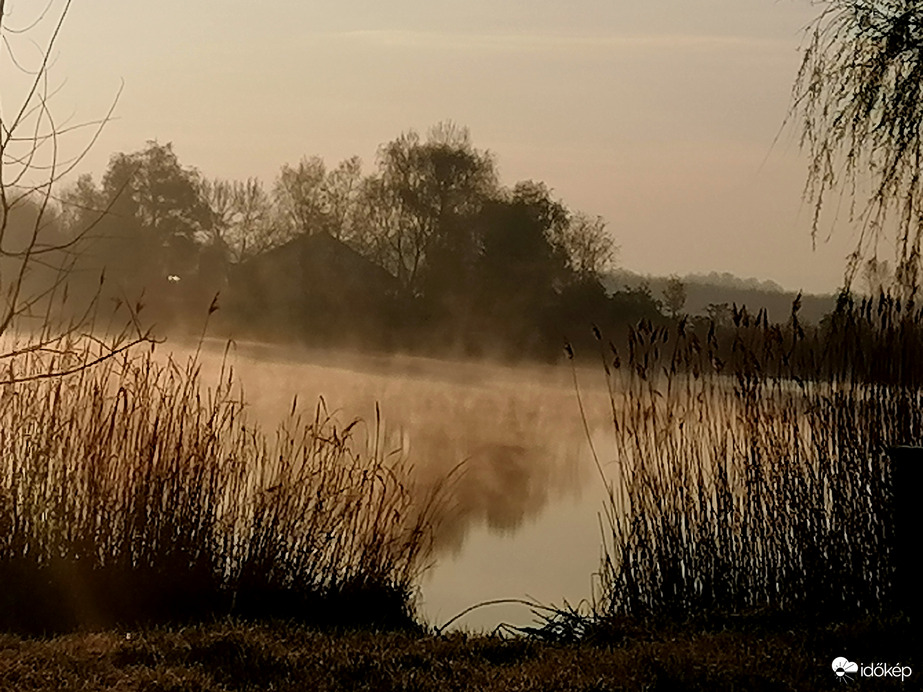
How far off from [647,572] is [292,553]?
1610mm

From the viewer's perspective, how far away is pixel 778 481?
18.0 feet

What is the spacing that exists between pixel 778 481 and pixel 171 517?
8.94ft

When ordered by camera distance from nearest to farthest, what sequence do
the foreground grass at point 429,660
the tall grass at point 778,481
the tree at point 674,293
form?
the foreground grass at point 429,660
the tall grass at point 778,481
the tree at point 674,293

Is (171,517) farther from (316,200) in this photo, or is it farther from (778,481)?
(316,200)

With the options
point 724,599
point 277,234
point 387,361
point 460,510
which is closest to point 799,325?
point 724,599

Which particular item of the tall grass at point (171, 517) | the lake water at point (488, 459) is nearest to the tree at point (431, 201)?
the lake water at point (488, 459)

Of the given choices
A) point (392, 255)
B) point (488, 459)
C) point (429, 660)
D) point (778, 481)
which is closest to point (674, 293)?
point (488, 459)

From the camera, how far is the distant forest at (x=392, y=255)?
1653 cm

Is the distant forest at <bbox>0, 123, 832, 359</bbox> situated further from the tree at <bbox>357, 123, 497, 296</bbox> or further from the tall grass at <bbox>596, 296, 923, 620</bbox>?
the tall grass at <bbox>596, 296, 923, 620</bbox>

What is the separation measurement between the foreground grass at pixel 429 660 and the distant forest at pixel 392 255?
9375 millimetres

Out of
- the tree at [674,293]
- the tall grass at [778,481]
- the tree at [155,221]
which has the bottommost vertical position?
the tall grass at [778,481]

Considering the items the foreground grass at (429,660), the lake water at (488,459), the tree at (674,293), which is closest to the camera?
the foreground grass at (429,660)

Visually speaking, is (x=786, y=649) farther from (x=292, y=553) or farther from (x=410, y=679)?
(x=292, y=553)

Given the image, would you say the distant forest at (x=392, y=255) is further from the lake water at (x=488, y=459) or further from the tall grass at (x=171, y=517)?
the tall grass at (x=171, y=517)
